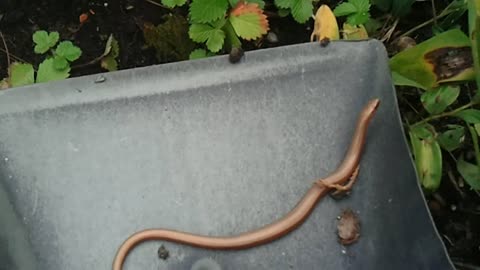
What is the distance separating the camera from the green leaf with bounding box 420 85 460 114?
1.28 meters

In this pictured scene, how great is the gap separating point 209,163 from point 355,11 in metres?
0.40

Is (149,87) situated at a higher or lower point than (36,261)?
higher

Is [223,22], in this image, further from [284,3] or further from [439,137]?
[439,137]

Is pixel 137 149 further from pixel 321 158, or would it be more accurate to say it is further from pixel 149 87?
pixel 321 158

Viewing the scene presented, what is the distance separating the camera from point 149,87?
1119mm

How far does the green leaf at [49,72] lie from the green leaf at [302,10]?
39 centimetres

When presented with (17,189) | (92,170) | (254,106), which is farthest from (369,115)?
(17,189)

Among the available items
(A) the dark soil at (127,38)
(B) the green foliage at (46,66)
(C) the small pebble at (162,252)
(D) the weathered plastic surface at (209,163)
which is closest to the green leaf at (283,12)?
(A) the dark soil at (127,38)

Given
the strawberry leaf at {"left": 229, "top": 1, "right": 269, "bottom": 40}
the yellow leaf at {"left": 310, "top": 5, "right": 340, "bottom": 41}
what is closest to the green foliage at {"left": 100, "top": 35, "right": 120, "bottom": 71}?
the strawberry leaf at {"left": 229, "top": 1, "right": 269, "bottom": 40}

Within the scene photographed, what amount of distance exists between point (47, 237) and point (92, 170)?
11 cm

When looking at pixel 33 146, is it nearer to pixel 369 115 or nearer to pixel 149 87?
pixel 149 87

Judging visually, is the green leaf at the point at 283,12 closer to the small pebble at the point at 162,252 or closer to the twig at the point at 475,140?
the twig at the point at 475,140

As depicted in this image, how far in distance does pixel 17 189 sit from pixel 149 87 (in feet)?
0.76

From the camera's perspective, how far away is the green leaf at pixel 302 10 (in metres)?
1.31
